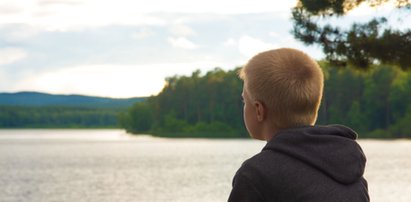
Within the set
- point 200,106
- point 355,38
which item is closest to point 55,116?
point 200,106

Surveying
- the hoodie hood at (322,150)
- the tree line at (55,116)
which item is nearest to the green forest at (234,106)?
the tree line at (55,116)

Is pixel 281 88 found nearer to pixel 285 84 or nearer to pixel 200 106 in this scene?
pixel 285 84

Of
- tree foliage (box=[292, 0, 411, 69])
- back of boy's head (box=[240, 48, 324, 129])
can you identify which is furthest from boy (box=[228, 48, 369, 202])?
tree foliage (box=[292, 0, 411, 69])

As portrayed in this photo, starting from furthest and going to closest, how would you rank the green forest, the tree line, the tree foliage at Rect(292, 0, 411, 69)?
the tree line
the green forest
the tree foliage at Rect(292, 0, 411, 69)

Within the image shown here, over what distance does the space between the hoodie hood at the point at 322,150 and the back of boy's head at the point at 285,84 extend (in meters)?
0.04

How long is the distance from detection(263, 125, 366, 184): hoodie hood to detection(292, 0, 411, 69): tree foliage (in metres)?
9.35

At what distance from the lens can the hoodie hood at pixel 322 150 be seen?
5.76ft

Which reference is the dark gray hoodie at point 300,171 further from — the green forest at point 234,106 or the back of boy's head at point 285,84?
the green forest at point 234,106

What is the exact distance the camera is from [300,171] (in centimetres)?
175

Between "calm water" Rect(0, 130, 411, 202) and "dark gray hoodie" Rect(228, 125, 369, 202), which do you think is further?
"calm water" Rect(0, 130, 411, 202)

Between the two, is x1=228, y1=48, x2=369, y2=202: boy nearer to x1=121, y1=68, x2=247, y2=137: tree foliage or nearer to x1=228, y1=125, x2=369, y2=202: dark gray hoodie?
x1=228, y1=125, x2=369, y2=202: dark gray hoodie

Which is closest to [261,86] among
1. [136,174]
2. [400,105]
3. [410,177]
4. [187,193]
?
[187,193]

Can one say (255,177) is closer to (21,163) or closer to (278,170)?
(278,170)

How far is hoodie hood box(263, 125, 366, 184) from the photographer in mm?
1755
